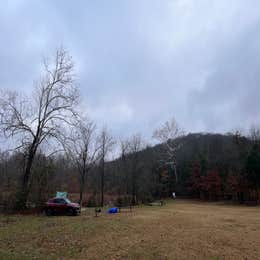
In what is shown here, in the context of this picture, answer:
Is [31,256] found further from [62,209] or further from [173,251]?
[62,209]

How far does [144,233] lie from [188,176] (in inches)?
1482

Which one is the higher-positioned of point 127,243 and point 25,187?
point 25,187

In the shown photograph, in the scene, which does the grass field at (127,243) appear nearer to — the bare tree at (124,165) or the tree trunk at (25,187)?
the tree trunk at (25,187)

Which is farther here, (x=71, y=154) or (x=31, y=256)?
(x=71, y=154)

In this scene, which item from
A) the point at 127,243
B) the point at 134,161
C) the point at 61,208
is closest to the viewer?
the point at 127,243

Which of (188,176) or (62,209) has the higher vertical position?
(188,176)

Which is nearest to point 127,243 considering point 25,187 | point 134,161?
point 25,187

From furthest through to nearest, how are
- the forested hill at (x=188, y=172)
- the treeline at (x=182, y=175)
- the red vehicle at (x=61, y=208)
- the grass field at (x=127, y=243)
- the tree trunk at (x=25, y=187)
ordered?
the forested hill at (x=188, y=172)
the treeline at (x=182, y=175)
the tree trunk at (x=25, y=187)
the red vehicle at (x=61, y=208)
the grass field at (x=127, y=243)

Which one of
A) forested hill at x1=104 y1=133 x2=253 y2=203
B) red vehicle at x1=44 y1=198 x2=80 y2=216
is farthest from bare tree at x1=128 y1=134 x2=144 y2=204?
red vehicle at x1=44 y1=198 x2=80 y2=216

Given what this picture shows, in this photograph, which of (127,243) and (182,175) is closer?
(127,243)

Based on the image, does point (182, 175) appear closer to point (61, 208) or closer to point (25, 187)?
point (61, 208)

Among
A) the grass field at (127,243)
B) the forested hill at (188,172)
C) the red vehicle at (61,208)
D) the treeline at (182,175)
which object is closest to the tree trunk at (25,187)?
the red vehicle at (61,208)

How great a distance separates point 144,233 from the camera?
35.2 feet

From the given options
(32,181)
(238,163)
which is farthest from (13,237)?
(238,163)
